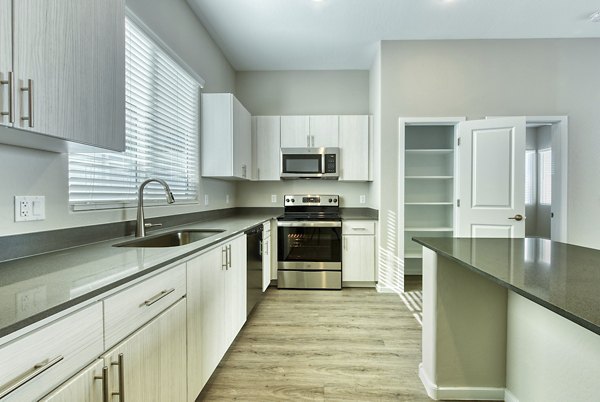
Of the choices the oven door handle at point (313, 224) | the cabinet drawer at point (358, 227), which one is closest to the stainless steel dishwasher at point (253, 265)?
the oven door handle at point (313, 224)

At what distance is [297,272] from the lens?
3719 millimetres

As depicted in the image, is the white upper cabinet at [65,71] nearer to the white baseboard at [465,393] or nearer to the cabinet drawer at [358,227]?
the white baseboard at [465,393]

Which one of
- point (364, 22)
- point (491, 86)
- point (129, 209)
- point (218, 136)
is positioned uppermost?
point (364, 22)

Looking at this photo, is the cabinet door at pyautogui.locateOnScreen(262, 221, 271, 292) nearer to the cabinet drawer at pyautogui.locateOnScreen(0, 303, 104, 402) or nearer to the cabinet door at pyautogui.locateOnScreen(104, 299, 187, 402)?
the cabinet door at pyautogui.locateOnScreen(104, 299, 187, 402)

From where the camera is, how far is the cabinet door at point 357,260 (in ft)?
12.2

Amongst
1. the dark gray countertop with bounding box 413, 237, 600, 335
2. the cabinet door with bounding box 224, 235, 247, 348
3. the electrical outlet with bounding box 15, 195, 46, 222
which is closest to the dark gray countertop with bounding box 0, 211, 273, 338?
the electrical outlet with bounding box 15, 195, 46, 222

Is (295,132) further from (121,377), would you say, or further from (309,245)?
(121,377)

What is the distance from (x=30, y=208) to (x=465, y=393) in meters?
2.37

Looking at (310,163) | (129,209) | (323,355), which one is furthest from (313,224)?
(129,209)

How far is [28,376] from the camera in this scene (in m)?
0.69

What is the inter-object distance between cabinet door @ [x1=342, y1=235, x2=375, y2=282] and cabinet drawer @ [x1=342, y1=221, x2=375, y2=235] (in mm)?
73

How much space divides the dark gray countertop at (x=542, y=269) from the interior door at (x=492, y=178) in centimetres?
164

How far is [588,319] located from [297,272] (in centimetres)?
315

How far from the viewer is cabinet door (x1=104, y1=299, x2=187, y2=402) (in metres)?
1.00
